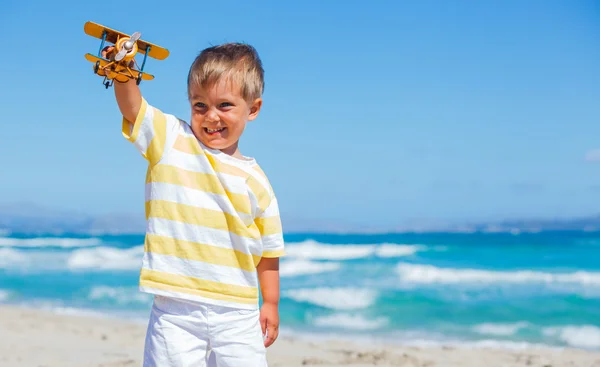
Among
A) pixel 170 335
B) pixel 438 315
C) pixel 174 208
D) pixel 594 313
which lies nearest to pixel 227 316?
pixel 170 335

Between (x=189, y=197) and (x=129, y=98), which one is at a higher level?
(x=129, y=98)

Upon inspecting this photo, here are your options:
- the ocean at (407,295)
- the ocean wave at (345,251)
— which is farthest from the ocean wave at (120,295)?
the ocean wave at (345,251)

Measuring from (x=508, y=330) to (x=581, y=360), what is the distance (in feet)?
6.33

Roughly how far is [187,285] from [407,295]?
834 centimetres

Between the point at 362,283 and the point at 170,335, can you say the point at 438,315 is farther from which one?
the point at 170,335

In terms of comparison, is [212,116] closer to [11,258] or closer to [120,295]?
[120,295]

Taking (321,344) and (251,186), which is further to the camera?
(321,344)

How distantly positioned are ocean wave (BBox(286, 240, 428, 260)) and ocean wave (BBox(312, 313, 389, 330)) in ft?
37.4

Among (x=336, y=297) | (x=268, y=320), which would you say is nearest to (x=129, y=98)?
(x=268, y=320)

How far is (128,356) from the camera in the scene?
542 cm

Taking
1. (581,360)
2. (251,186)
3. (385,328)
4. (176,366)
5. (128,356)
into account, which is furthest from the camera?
(385,328)

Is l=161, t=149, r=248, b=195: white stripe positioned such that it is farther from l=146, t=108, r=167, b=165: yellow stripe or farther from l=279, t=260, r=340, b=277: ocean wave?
l=279, t=260, r=340, b=277: ocean wave

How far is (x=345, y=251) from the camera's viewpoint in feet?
73.1

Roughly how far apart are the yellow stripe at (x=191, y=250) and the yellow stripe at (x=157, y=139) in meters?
0.29
